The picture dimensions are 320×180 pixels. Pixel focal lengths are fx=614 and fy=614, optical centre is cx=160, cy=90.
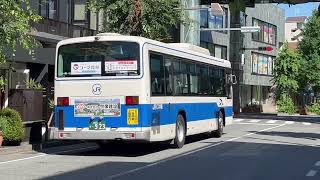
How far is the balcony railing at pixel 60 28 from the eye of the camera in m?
28.5

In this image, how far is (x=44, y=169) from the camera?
45.5ft

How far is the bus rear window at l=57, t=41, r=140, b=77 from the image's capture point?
16.6 metres

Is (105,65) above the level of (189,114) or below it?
above

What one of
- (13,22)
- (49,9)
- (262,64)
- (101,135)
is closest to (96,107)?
(101,135)

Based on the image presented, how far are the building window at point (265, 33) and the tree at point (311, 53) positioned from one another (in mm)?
5464

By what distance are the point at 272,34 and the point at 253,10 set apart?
365 inches

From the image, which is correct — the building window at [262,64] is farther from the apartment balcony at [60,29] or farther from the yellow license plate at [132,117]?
the yellow license plate at [132,117]

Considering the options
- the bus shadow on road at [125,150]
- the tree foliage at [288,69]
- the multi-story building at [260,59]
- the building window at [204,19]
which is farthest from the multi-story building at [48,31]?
the tree foliage at [288,69]

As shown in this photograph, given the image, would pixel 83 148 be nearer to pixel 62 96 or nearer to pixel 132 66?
pixel 62 96

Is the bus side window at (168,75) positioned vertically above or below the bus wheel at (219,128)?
above

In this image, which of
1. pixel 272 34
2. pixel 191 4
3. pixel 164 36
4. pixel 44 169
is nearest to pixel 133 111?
pixel 44 169

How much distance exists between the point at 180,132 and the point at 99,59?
4113mm

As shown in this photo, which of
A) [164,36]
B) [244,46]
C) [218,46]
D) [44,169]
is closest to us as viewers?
[44,169]

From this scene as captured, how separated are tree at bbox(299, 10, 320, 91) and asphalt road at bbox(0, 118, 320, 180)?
1876 inches
